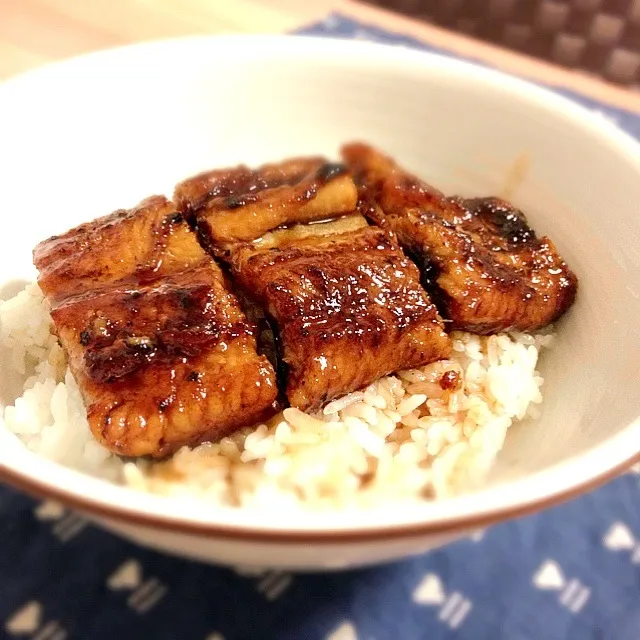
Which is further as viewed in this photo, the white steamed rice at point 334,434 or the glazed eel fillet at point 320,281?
the glazed eel fillet at point 320,281

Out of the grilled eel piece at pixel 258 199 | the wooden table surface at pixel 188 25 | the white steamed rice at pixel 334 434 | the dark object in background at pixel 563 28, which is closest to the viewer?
the white steamed rice at pixel 334 434

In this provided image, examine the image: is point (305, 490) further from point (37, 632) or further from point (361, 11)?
point (361, 11)

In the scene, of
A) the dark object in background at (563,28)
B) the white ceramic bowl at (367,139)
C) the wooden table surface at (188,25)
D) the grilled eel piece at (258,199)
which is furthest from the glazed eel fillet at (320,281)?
the dark object in background at (563,28)

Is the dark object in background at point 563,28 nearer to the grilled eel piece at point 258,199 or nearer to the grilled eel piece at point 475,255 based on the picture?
the grilled eel piece at point 475,255

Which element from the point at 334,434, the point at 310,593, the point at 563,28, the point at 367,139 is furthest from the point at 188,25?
the point at 310,593

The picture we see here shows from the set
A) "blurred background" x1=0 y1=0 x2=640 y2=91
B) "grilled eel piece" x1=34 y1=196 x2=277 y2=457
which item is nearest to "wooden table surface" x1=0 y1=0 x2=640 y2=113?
"blurred background" x1=0 y1=0 x2=640 y2=91

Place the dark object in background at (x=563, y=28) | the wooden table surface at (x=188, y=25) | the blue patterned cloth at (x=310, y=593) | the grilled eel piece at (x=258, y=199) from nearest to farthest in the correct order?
1. the blue patterned cloth at (x=310, y=593)
2. the grilled eel piece at (x=258, y=199)
3. the wooden table surface at (x=188, y=25)
4. the dark object in background at (x=563, y=28)

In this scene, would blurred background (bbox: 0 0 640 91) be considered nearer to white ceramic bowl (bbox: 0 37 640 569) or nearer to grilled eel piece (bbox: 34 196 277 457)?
white ceramic bowl (bbox: 0 37 640 569)
